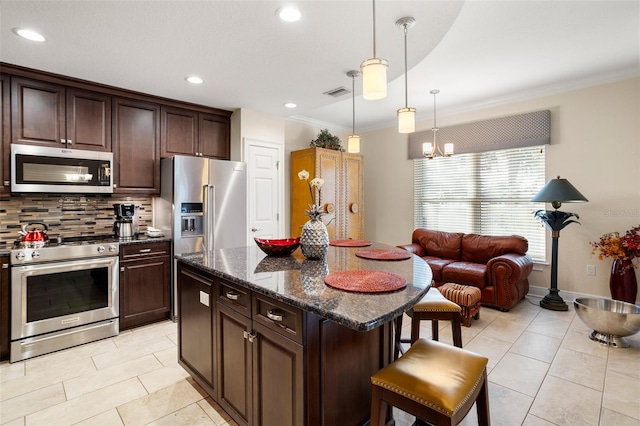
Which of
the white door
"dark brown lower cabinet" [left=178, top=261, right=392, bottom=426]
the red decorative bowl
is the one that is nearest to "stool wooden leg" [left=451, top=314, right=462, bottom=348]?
"dark brown lower cabinet" [left=178, top=261, right=392, bottom=426]

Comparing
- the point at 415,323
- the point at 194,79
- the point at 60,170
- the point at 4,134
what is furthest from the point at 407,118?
the point at 4,134

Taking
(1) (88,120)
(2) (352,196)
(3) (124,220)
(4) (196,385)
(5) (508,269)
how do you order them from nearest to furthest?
(4) (196,385) → (1) (88,120) → (3) (124,220) → (5) (508,269) → (2) (352,196)

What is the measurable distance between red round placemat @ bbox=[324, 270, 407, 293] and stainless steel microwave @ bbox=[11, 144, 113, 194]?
2897 mm

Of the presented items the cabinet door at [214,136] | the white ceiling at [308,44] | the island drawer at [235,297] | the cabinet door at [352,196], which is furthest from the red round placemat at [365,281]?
the cabinet door at [352,196]

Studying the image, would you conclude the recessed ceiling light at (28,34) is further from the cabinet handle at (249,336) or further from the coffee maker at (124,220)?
the cabinet handle at (249,336)

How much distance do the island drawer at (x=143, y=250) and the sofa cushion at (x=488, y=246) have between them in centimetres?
397

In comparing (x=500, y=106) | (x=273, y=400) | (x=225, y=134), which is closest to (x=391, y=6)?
(x=273, y=400)

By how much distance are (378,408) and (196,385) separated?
5.23 ft

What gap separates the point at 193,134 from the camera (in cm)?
407

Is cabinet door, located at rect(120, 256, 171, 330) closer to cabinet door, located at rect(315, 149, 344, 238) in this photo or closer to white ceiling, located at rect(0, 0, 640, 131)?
white ceiling, located at rect(0, 0, 640, 131)

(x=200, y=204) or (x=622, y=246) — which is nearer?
(x=622, y=246)

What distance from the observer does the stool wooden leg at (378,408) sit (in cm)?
128

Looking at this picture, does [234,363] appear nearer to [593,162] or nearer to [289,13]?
[289,13]

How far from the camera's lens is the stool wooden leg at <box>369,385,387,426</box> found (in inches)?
50.5
